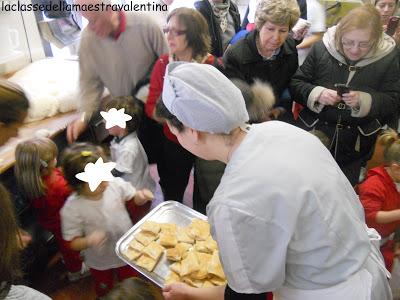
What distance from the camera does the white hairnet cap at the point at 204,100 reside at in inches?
35.1

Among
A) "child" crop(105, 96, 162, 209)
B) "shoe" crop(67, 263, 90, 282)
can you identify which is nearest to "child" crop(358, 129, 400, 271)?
"child" crop(105, 96, 162, 209)

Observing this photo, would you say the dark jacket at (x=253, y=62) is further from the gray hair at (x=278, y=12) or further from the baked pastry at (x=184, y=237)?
the baked pastry at (x=184, y=237)

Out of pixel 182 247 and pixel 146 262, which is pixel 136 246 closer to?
pixel 146 262

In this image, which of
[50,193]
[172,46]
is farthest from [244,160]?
[50,193]

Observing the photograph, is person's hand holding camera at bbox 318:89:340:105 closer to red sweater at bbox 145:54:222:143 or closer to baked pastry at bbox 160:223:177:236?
red sweater at bbox 145:54:222:143

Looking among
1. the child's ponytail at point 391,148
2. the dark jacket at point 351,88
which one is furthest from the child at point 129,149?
the child's ponytail at point 391,148

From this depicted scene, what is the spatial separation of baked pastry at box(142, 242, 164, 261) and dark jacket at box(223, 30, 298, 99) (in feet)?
3.09

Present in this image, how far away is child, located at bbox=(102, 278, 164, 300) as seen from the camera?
3.60ft

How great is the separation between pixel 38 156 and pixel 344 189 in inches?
52.5

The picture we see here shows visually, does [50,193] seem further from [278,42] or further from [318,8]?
[318,8]

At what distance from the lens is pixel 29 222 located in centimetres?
197

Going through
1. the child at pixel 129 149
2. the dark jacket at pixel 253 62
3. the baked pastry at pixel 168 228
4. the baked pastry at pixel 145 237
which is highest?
the dark jacket at pixel 253 62

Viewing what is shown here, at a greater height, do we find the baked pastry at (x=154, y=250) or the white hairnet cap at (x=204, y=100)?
the white hairnet cap at (x=204, y=100)

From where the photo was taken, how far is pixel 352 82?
1.80 metres
